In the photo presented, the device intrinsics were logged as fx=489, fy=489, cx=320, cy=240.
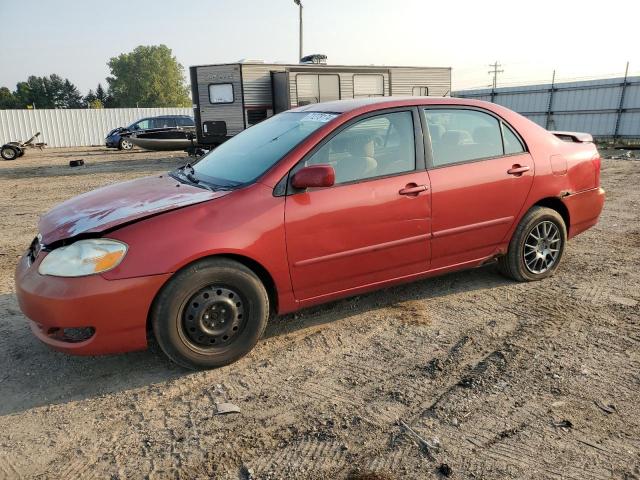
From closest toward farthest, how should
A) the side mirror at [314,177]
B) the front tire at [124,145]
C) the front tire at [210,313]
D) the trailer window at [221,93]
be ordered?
the front tire at [210,313] < the side mirror at [314,177] < the trailer window at [221,93] < the front tire at [124,145]

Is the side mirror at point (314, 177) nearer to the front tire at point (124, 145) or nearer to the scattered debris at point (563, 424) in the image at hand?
the scattered debris at point (563, 424)

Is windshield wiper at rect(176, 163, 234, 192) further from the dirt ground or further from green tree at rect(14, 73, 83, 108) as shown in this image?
green tree at rect(14, 73, 83, 108)

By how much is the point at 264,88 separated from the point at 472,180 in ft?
39.2

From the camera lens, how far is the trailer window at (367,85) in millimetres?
14828

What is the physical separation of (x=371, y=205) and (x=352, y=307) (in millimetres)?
1007

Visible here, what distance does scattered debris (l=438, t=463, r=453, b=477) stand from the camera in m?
2.19

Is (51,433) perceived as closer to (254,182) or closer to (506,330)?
(254,182)

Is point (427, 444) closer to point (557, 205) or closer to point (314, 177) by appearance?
point (314, 177)

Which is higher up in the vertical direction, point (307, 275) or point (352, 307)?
point (307, 275)

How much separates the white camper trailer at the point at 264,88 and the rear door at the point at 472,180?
34.5ft

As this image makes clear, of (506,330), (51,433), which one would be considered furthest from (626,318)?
(51,433)

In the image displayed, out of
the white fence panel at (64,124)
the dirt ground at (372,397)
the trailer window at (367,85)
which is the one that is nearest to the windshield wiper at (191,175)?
the dirt ground at (372,397)

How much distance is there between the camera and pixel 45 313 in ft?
9.22

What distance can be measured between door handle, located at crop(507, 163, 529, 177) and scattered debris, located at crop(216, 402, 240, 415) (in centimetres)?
285
